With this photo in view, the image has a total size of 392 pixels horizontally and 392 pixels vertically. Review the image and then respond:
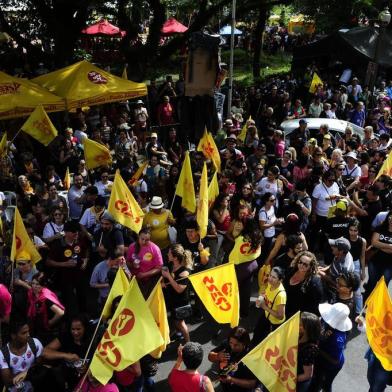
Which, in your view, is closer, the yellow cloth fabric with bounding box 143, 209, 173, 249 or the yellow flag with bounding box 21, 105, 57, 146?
the yellow cloth fabric with bounding box 143, 209, 173, 249

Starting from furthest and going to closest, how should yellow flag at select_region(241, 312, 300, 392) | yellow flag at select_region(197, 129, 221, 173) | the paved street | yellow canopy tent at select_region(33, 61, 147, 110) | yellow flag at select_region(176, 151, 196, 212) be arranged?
yellow canopy tent at select_region(33, 61, 147, 110) < yellow flag at select_region(197, 129, 221, 173) < yellow flag at select_region(176, 151, 196, 212) < the paved street < yellow flag at select_region(241, 312, 300, 392)

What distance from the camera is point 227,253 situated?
25.2 ft

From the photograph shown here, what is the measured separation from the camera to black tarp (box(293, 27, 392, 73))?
2091 cm

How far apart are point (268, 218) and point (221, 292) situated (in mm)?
2684

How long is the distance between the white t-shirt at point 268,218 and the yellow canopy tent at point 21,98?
5.89 metres

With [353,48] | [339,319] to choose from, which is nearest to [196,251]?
[339,319]

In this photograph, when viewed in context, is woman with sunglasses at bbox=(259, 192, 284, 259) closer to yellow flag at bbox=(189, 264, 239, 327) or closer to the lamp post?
yellow flag at bbox=(189, 264, 239, 327)

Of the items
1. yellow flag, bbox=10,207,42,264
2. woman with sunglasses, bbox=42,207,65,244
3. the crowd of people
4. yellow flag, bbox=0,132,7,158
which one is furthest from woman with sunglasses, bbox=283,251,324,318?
yellow flag, bbox=0,132,7,158

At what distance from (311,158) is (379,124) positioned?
577 cm

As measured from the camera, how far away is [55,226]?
756 centimetres

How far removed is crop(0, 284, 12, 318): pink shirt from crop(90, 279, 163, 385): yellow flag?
165 cm

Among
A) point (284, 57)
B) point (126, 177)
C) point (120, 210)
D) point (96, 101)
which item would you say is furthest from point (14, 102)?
point (284, 57)

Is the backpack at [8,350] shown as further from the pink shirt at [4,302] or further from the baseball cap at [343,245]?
the baseball cap at [343,245]

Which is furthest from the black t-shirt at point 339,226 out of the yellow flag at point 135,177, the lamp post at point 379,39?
the lamp post at point 379,39
